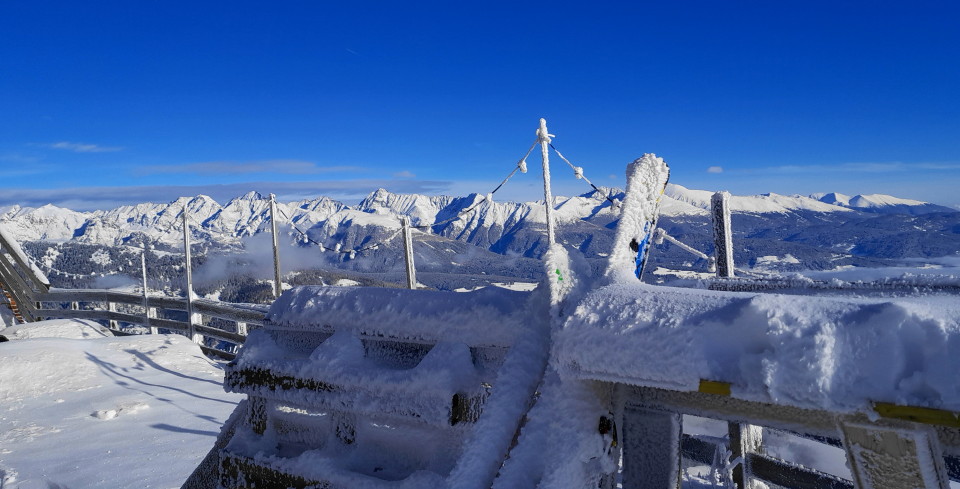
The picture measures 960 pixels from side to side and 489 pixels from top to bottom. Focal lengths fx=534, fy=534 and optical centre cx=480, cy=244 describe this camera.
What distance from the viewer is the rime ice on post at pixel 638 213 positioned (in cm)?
206

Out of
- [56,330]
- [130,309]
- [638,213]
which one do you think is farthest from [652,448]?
[130,309]

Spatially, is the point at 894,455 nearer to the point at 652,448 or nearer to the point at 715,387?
the point at 715,387

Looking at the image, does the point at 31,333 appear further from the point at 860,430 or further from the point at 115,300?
the point at 860,430

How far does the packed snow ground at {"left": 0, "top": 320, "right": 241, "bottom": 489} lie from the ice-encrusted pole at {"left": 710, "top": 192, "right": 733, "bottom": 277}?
5.39 meters

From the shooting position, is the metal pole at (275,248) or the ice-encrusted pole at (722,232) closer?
the ice-encrusted pole at (722,232)

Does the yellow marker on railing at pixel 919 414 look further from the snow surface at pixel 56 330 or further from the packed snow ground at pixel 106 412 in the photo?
the snow surface at pixel 56 330

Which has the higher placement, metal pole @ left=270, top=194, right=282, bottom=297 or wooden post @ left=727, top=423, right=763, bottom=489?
metal pole @ left=270, top=194, right=282, bottom=297

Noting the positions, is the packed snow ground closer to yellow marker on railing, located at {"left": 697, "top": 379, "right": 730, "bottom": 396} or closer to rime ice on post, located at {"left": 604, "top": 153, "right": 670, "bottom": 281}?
rime ice on post, located at {"left": 604, "top": 153, "right": 670, "bottom": 281}

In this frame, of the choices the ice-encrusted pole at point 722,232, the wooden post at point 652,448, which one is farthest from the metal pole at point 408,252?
the wooden post at point 652,448

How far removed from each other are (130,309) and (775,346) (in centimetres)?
1419

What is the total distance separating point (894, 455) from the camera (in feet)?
3.99

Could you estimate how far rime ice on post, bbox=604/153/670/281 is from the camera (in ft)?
6.75

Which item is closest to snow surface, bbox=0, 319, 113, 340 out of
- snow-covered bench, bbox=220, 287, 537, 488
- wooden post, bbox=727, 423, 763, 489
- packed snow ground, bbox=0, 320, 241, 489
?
packed snow ground, bbox=0, 320, 241, 489

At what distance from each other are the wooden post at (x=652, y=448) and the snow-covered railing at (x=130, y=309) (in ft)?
26.7
